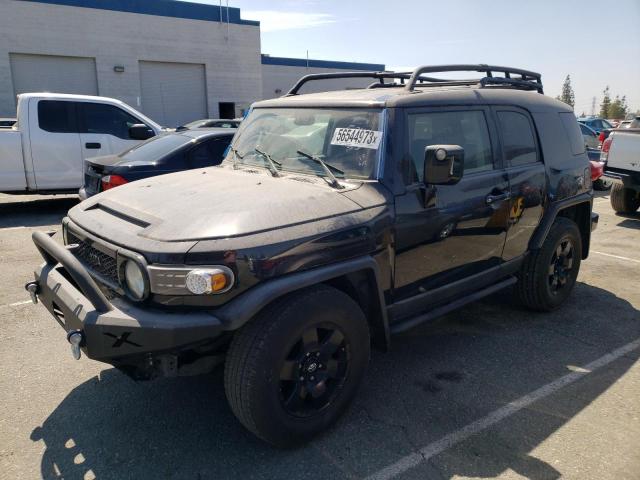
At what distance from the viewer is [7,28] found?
800 inches

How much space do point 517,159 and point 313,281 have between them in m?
2.35

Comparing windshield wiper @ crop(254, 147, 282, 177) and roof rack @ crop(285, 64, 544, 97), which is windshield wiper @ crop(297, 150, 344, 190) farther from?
roof rack @ crop(285, 64, 544, 97)

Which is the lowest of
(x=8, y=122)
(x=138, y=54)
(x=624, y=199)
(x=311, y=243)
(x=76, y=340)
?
(x=624, y=199)

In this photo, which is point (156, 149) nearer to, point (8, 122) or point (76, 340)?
point (76, 340)

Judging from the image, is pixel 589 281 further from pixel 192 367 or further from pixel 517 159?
pixel 192 367

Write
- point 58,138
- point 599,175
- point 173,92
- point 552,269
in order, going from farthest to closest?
1. point 173,92
2. point 58,138
3. point 599,175
4. point 552,269

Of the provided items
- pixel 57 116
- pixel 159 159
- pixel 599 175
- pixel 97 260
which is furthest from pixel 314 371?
pixel 57 116

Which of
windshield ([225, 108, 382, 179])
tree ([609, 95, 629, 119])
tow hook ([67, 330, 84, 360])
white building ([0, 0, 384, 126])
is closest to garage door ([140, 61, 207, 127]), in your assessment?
white building ([0, 0, 384, 126])

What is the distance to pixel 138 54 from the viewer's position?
23.3 meters

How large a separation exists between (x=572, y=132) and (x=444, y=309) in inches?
95.0

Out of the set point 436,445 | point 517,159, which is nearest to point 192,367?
point 436,445

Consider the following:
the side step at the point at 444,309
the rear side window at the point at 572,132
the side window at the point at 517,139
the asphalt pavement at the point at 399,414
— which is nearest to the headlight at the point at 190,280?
the asphalt pavement at the point at 399,414

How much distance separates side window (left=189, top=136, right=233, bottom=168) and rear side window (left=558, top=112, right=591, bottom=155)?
4.08 meters

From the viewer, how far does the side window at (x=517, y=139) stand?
13.2 feet
